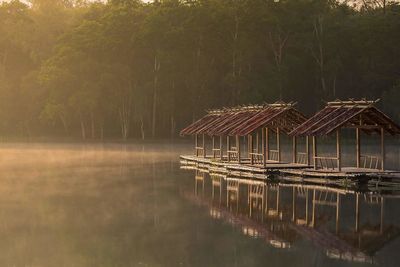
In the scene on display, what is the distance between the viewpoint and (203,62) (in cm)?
7988

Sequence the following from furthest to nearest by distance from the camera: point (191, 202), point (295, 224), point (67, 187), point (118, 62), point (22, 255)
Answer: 1. point (118, 62)
2. point (67, 187)
3. point (191, 202)
4. point (295, 224)
5. point (22, 255)

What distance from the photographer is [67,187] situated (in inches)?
1387

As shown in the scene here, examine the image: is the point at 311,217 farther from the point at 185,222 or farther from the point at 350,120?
the point at 350,120

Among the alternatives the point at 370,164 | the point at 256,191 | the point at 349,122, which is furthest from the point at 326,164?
the point at 256,191

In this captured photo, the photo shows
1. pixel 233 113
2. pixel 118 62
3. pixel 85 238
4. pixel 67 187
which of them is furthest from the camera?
pixel 118 62

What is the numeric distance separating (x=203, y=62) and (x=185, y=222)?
2210 inches

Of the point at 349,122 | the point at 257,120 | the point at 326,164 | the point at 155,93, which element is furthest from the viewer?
the point at 155,93

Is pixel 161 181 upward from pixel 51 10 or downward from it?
downward

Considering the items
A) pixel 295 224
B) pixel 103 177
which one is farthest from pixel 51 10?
pixel 295 224

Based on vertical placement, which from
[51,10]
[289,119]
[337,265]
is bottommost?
[337,265]

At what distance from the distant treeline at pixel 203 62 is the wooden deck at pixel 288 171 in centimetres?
2838

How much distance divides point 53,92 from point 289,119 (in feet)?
144

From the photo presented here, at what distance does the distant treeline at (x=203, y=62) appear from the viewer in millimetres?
75562

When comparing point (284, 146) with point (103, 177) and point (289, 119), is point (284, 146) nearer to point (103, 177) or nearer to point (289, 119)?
point (289, 119)
